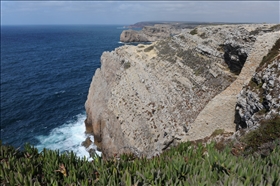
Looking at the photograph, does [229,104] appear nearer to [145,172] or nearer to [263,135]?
[263,135]

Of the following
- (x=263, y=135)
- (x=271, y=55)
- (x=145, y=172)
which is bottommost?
(x=263, y=135)

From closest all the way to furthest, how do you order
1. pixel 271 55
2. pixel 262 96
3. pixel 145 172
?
1. pixel 145 172
2. pixel 262 96
3. pixel 271 55

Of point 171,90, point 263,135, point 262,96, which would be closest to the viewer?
point 263,135

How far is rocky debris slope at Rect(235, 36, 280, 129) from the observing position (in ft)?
56.0

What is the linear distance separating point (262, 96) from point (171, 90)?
11.8 metres

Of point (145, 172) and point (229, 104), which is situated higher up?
point (145, 172)

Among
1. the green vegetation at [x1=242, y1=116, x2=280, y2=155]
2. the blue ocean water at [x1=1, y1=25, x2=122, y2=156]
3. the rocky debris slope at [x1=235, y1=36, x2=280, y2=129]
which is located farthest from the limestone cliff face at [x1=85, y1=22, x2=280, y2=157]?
the green vegetation at [x1=242, y1=116, x2=280, y2=155]

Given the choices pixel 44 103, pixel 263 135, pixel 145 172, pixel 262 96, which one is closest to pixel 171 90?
pixel 262 96

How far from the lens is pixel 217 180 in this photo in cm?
754

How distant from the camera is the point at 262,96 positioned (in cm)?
1870

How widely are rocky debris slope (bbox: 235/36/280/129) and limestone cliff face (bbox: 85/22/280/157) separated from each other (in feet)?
6.69

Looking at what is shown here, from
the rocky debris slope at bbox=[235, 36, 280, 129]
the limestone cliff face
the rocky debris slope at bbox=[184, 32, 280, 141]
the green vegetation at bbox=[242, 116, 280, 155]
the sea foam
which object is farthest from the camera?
the sea foam

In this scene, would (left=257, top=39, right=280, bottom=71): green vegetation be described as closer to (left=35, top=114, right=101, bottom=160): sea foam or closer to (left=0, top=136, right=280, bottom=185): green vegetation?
(left=0, top=136, right=280, bottom=185): green vegetation

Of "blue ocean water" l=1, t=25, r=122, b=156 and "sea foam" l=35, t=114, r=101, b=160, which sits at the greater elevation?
"blue ocean water" l=1, t=25, r=122, b=156
